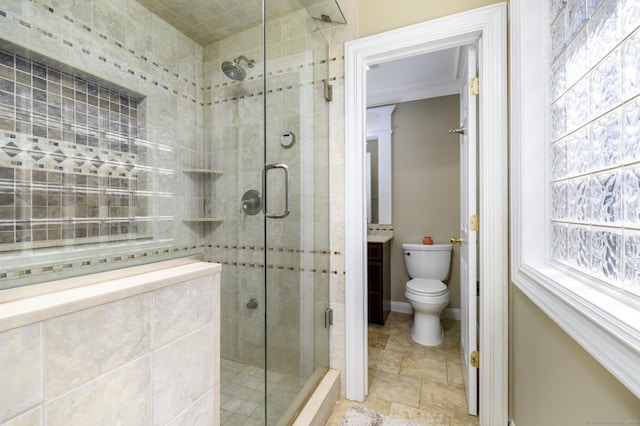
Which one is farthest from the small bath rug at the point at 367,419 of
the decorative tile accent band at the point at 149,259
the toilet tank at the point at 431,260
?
the toilet tank at the point at 431,260

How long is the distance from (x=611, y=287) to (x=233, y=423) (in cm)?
134

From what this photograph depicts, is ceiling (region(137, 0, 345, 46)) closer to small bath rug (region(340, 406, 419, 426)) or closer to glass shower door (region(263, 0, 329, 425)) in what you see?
glass shower door (region(263, 0, 329, 425))

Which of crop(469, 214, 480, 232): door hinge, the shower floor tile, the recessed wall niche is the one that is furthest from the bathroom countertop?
the recessed wall niche

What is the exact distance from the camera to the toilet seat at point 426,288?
7.52 feet

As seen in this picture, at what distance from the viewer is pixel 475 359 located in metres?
1.47

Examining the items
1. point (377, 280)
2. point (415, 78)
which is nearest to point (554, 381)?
point (377, 280)

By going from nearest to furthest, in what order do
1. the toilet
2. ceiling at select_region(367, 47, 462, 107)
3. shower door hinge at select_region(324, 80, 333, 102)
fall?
shower door hinge at select_region(324, 80, 333, 102) < the toilet < ceiling at select_region(367, 47, 462, 107)

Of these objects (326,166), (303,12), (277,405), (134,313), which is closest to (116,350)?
(134,313)

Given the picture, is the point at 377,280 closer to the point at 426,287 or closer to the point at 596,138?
the point at 426,287

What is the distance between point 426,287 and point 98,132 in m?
2.49

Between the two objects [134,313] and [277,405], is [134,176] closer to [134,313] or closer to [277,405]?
[134,313]

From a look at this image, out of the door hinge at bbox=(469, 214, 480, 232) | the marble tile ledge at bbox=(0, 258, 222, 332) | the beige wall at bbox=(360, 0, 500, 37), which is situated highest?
the beige wall at bbox=(360, 0, 500, 37)

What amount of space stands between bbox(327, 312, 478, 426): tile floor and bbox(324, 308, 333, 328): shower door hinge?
1.48 feet

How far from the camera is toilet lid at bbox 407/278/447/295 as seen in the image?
230cm
